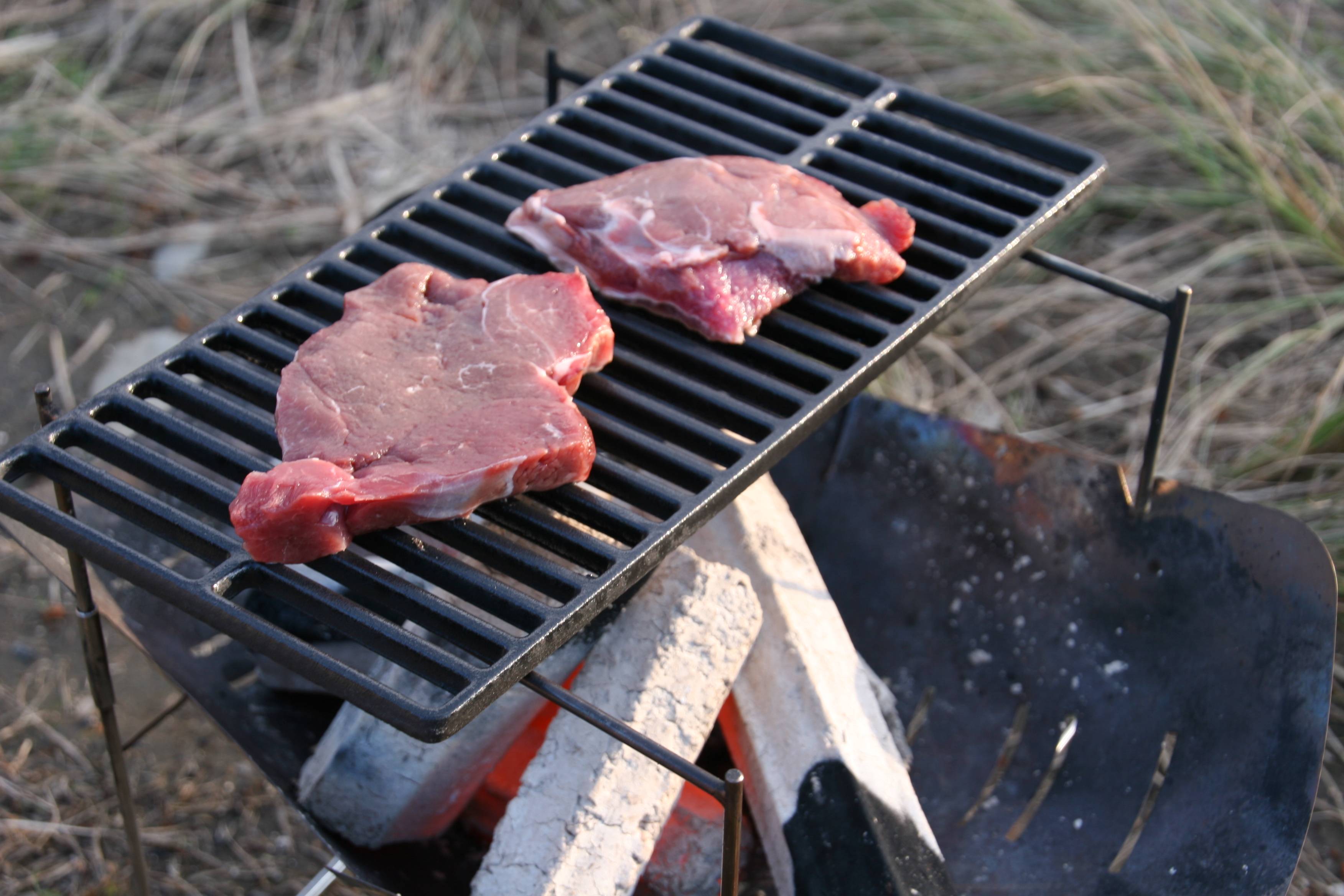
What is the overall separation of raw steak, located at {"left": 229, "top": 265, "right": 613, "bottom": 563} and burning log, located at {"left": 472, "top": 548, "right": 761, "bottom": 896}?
1.50ft

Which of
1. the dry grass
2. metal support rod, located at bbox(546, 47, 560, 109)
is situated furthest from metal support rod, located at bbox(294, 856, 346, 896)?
the dry grass

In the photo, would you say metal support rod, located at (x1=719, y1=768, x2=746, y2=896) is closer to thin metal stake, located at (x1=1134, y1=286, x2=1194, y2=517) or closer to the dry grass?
thin metal stake, located at (x1=1134, y1=286, x2=1194, y2=517)

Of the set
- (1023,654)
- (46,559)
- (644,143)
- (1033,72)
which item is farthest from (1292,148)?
(46,559)

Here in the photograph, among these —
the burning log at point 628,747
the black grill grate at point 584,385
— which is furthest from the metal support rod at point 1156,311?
the burning log at point 628,747

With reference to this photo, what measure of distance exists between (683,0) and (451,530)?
4.69 metres

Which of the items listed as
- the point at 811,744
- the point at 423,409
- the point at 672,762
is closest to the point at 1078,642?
the point at 811,744

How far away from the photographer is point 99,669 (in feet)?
7.74

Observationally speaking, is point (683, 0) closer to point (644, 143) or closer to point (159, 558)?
point (644, 143)

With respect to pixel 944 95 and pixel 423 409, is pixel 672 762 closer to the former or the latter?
pixel 423 409

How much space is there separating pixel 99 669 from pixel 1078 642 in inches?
80.1

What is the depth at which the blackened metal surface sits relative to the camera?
245 centimetres

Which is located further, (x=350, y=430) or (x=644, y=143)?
(x=644, y=143)

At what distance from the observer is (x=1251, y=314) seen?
4.76 metres

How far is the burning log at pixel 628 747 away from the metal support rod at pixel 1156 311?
3.18 feet
